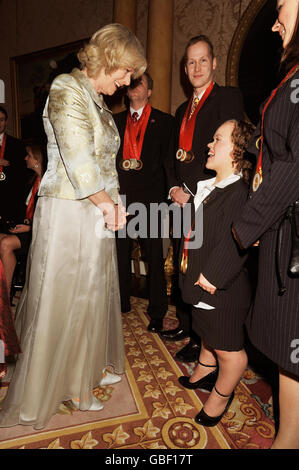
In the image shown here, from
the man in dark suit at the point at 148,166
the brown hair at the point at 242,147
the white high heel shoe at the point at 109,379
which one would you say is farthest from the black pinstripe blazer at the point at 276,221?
the man in dark suit at the point at 148,166

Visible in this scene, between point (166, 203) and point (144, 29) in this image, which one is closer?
point (166, 203)

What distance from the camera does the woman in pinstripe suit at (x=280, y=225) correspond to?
104 centimetres

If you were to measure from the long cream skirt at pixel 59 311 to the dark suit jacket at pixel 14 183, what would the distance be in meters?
2.27

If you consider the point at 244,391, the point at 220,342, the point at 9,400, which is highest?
the point at 220,342

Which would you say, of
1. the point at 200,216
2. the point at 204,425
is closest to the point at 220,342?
the point at 204,425

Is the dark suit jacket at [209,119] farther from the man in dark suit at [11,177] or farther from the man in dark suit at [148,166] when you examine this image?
the man in dark suit at [11,177]

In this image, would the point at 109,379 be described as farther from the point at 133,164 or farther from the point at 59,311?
the point at 133,164

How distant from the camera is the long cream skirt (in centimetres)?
160

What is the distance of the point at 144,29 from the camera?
4.44m

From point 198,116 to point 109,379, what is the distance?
2.00 meters

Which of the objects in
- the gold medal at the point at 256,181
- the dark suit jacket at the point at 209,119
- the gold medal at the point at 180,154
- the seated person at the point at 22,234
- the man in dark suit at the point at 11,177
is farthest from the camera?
the man in dark suit at the point at 11,177

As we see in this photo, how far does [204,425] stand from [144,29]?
489 centimetres

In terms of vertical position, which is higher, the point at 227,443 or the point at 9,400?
the point at 9,400
